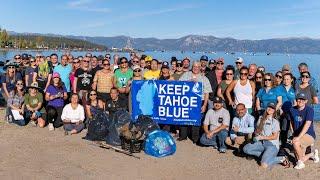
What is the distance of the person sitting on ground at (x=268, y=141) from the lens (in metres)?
9.37

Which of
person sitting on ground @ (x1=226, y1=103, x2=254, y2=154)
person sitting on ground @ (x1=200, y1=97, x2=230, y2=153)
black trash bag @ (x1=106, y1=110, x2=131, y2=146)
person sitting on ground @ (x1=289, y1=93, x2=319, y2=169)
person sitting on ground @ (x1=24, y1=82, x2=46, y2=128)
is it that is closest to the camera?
person sitting on ground @ (x1=289, y1=93, x2=319, y2=169)

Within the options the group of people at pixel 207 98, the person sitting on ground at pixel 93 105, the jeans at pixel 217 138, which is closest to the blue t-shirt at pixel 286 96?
the group of people at pixel 207 98

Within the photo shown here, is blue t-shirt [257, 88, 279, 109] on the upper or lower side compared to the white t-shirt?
upper

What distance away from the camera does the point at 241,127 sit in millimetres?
9977

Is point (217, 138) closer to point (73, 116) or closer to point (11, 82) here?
point (73, 116)

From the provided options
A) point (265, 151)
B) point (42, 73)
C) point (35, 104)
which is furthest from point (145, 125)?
point (42, 73)

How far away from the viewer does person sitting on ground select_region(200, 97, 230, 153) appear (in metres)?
10.4

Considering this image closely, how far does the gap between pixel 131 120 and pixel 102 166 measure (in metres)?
1.89

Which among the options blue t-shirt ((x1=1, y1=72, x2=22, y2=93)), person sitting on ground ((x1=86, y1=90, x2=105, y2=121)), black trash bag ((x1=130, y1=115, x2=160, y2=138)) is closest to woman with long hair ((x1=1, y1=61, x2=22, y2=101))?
blue t-shirt ((x1=1, y1=72, x2=22, y2=93))

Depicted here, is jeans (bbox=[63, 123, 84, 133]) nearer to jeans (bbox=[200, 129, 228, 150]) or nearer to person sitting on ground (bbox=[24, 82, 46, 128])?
person sitting on ground (bbox=[24, 82, 46, 128])

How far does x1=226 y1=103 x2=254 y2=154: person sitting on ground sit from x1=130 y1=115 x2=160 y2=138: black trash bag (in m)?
1.90

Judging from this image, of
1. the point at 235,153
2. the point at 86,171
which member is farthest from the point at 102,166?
the point at 235,153

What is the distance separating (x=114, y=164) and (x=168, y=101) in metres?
2.69

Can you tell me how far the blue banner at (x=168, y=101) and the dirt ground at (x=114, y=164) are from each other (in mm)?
779
